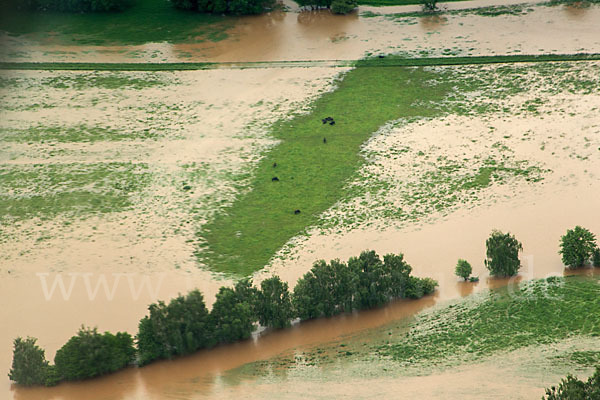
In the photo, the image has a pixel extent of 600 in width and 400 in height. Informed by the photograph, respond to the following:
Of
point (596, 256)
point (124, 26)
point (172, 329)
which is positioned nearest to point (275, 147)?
point (172, 329)

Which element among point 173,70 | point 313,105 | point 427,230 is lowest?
point 427,230

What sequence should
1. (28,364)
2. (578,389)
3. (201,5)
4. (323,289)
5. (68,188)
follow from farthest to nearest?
(201,5)
(68,188)
(323,289)
(28,364)
(578,389)

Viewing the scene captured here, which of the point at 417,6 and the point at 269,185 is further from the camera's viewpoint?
the point at 417,6

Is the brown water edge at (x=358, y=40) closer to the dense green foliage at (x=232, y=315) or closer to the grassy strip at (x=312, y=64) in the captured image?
the grassy strip at (x=312, y=64)

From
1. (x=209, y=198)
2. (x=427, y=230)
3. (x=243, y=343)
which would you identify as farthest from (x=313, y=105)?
(x=243, y=343)

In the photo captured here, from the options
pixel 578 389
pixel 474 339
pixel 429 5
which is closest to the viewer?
pixel 578 389

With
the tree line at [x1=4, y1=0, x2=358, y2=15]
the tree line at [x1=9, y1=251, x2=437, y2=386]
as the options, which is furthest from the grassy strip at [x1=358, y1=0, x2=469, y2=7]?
the tree line at [x1=9, y1=251, x2=437, y2=386]

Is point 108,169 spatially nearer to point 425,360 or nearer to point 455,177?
point 455,177

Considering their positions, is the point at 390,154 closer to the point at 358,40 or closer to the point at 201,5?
the point at 358,40
